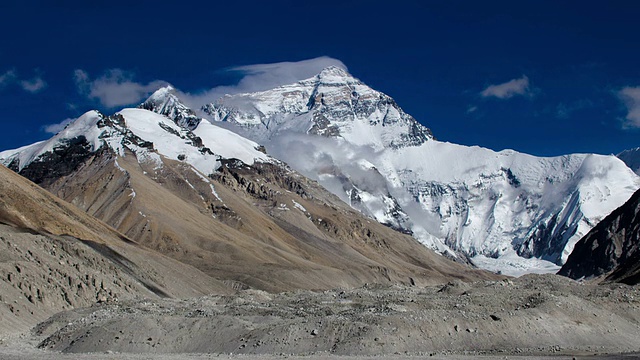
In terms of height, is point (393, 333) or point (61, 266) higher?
point (61, 266)

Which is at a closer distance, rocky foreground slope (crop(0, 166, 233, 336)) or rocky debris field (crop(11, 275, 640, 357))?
rocky debris field (crop(11, 275, 640, 357))

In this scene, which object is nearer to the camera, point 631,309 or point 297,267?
point 631,309

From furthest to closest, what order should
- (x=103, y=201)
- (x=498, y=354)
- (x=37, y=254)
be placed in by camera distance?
1. (x=103, y=201)
2. (x=37, y=254)
3. (x=498, y=354)

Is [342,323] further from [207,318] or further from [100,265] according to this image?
[100,265]

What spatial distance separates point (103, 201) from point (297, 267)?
55718 mm

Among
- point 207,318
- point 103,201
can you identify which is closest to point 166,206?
point 103,201

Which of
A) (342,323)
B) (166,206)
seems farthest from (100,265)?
(166,206)

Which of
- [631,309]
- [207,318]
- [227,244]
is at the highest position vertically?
[227,244]

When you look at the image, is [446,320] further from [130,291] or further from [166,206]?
[166,206]

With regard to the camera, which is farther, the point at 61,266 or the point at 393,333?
the point at 61,266

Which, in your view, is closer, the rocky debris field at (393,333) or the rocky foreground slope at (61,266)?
the rocky debris field at (393,333)

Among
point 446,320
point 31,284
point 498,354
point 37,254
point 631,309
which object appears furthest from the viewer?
point 37,254

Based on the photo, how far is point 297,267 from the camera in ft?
580

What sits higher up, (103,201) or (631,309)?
(103,201)
